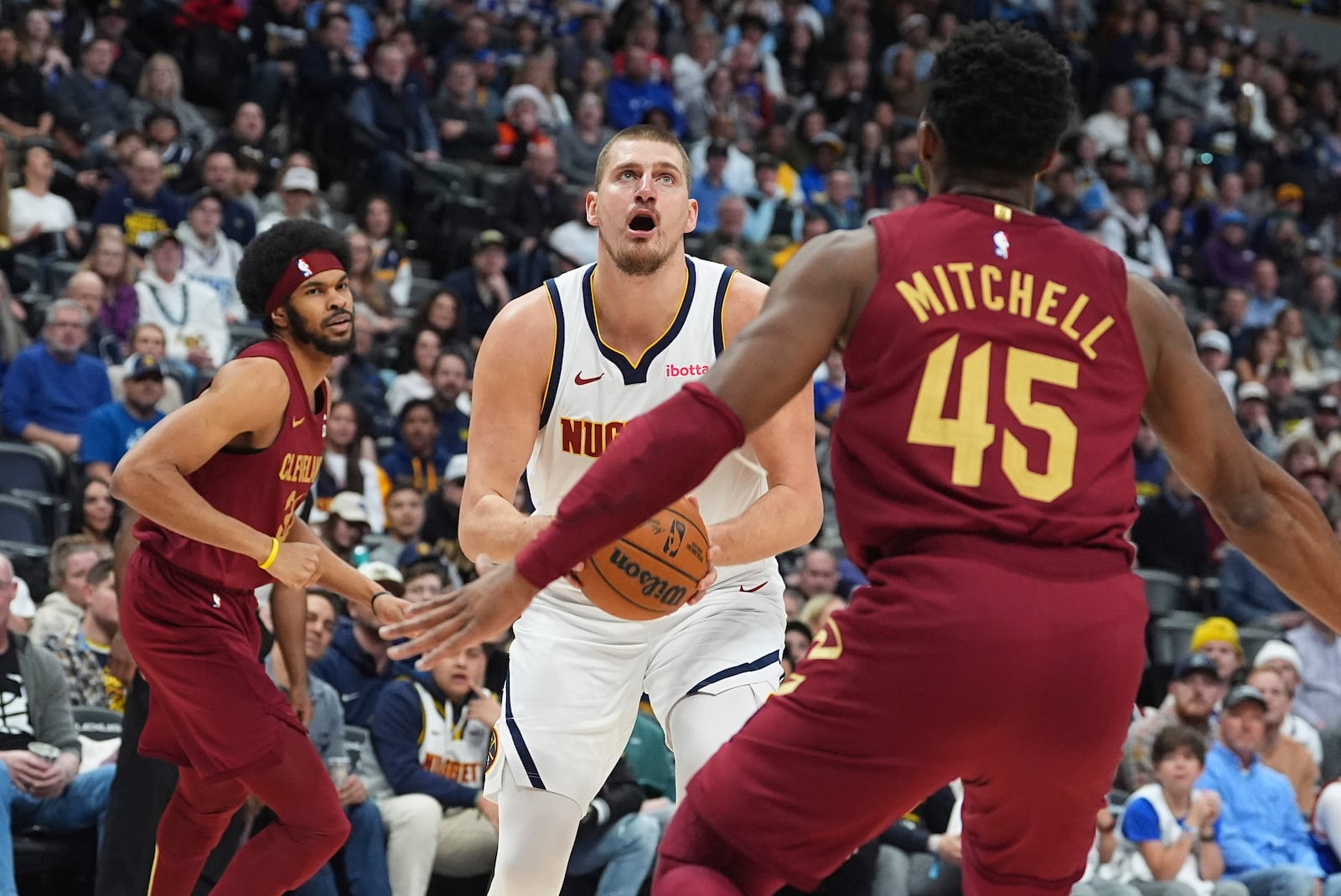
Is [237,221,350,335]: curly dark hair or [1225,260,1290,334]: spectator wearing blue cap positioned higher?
[237,221,350,335]: curly dark hair

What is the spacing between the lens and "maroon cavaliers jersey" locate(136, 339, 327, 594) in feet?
16.9

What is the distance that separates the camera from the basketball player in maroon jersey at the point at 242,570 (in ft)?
16.3

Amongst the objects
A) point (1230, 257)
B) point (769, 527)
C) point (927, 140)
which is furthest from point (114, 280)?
point (1230, 257)

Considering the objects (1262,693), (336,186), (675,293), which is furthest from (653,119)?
(675,293)

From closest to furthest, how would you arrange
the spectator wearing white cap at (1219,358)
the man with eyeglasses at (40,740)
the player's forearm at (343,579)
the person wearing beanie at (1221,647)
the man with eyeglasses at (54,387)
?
the player's forearm at (343,579) → the man with eyeglasses at (40,740) → the man with eyeglasses at (54,387) → the person wearing beanie at (1221,647) → the spectator wearing white cap at (1219,358)

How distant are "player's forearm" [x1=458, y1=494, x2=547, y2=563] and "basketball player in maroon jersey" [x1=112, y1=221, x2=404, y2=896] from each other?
65 centimetres

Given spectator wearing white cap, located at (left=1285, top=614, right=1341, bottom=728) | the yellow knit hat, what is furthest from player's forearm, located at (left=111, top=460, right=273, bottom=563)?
spectator wearing white cap, located at (left=1285, top=614, right=1341, bottom=728)

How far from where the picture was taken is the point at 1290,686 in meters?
10.2

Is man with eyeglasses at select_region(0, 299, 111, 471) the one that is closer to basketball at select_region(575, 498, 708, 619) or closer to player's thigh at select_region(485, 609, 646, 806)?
player's thigh at select_region(485, 609, 646, 806)

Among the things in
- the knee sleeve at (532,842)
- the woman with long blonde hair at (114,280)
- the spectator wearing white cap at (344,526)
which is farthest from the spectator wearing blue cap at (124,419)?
the knee sleeve at (532,842)

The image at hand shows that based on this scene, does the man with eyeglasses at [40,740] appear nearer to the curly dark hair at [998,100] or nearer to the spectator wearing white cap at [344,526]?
the spectator wearing white cap at [344,526]

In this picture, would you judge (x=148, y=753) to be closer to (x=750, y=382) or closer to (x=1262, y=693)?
(x=750, y=382)

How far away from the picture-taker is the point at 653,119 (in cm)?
1523

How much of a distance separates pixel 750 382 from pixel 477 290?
10.2m
